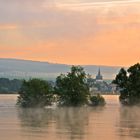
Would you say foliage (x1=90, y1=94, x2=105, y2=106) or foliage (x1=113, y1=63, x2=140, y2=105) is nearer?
foliage (x1=113, y1=63, x2=140, y2=105)

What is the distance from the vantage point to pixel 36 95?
11444 cm

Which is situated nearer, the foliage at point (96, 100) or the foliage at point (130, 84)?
the foliage at point (130, 84)

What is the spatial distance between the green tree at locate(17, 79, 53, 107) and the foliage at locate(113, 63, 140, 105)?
498 inches

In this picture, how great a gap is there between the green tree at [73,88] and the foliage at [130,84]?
614 cm

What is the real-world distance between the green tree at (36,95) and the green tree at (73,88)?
6.79ft

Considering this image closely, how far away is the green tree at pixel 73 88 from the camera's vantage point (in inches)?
4449

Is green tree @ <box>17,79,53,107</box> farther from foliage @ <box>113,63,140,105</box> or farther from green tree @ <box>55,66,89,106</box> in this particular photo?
foliage @ <box>113,63,140,105</box>

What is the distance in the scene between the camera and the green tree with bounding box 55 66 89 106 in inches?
4449

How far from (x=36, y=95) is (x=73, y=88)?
7.05 meters

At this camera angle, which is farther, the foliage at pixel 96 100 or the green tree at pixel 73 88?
the foliage at pixel 96 100

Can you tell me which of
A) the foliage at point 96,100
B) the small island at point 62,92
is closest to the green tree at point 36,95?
the small island at point 62,92

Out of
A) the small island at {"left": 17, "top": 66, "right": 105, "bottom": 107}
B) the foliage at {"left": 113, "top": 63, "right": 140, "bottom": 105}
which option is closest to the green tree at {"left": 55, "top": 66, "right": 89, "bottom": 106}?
the small island at {"left": 17, "top": 66, "right": 105, "bottom": 107}

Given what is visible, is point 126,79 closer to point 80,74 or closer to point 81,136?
point 80,74

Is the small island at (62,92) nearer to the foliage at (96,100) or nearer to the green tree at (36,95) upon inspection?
the green tree at (36,95)
